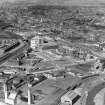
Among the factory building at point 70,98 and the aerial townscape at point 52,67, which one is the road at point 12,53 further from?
the factory building at point 70,98

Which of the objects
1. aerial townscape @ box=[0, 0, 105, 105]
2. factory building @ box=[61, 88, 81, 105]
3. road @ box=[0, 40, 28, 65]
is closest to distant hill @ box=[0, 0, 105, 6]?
aerial townscape @ box=[0, 0, 105, 105]

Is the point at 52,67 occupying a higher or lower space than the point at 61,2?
lower

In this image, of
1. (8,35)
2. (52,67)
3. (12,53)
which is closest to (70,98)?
(52,67)

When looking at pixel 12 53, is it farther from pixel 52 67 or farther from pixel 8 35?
pixel 8 35

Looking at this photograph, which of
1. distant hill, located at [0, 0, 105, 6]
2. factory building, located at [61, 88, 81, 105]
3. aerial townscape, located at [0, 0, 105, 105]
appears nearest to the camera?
factory building, located at [61, 88, 81, 105]

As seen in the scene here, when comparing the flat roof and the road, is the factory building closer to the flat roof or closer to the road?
the road

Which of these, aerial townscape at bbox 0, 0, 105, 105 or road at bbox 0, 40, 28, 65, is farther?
road at bbox 0, 40, 28, 65

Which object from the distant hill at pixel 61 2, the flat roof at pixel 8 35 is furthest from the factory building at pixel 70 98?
the distant hill at pixel 61 2

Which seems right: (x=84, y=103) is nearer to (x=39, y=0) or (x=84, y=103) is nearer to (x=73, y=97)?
(x=73, y=97)

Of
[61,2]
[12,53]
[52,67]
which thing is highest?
[61,2]
